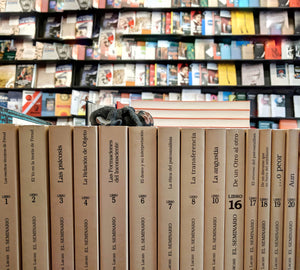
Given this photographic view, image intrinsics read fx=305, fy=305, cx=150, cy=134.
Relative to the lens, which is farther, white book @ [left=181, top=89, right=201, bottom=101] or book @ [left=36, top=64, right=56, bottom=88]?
book @ [left=36, top=64, right=56, bottom=88]

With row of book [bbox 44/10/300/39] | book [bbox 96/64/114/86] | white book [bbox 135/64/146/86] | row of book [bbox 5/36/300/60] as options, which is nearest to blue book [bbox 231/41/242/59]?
row of book [bbox 5/36/300/60]

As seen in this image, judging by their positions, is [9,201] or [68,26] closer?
[9,201]

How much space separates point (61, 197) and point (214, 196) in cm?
35

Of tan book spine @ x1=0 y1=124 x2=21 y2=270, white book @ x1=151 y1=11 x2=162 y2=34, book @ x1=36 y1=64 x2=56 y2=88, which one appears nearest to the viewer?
tan book spine @ x1=0 y1=124 x2=21 y2=270

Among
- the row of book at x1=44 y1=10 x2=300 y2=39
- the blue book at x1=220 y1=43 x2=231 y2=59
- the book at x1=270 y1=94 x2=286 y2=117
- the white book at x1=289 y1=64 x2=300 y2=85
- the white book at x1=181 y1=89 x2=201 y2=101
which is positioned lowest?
the book at x1=270 y1=94 x2=286 y2=117

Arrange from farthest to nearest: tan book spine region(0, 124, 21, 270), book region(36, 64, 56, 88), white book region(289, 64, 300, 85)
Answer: book region(36, 64, 56, 88) < white book region(289, 64, 300, 85) < tan book spine region(0, 124, 21, 270)

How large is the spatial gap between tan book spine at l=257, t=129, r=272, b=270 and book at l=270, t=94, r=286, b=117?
2858 mm

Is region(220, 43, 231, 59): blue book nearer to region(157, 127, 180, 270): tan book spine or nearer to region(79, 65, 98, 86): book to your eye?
region(79, 65, 98, 86): book

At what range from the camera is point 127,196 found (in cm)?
71

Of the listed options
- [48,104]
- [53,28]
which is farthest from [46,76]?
[53,28]

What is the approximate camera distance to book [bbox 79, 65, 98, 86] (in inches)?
139

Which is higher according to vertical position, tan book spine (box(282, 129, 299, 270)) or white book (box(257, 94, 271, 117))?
white book (box(257, 94, 271, 117))

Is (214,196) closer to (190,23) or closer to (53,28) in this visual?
(190,23)

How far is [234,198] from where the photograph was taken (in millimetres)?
724
